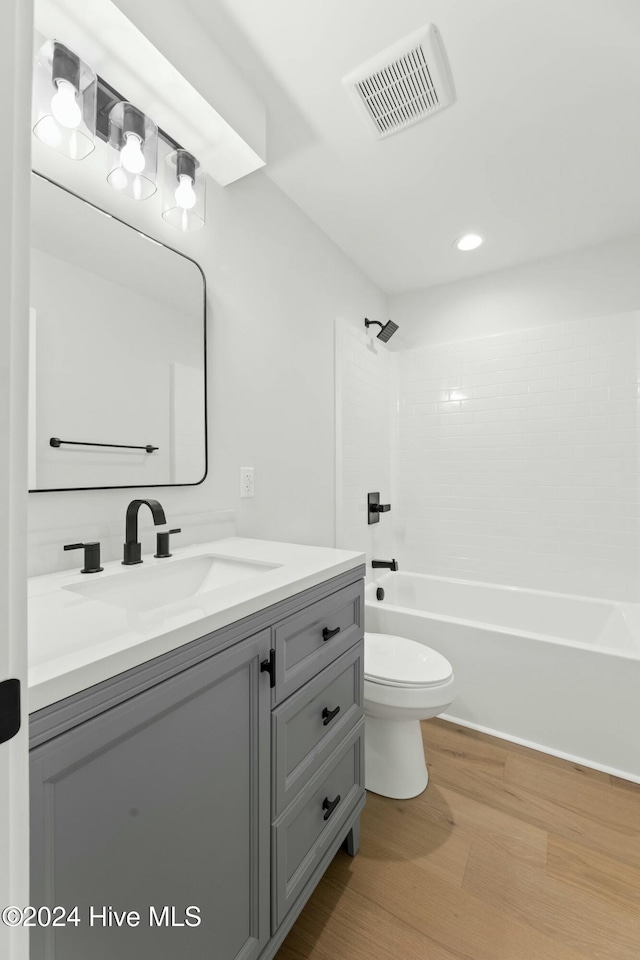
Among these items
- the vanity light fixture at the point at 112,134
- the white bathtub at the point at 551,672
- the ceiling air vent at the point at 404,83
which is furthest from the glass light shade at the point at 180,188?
the white bathtub at the point at 551,672

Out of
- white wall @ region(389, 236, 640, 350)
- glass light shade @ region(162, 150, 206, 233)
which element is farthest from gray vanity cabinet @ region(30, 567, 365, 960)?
white wall @ region(389, 236, 640, 350)

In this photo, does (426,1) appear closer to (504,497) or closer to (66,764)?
(66,764)

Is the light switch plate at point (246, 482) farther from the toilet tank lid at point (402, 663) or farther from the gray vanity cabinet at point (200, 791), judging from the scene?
the toilet tank lid at point (402, 663)

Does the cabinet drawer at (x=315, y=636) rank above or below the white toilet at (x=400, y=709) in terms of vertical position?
above

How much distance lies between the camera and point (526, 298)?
265cm

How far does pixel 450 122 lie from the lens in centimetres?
156

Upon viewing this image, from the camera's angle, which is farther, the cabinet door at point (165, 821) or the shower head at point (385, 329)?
the shower head at point (385, 329)

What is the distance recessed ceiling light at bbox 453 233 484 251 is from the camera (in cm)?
235

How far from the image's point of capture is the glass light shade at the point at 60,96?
1.04 metres

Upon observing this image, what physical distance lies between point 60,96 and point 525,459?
263 cm

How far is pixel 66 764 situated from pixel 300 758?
0.63m

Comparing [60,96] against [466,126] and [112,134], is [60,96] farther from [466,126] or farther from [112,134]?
[466,126]

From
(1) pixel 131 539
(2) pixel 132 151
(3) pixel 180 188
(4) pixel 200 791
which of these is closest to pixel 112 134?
(2) pixel 132 151

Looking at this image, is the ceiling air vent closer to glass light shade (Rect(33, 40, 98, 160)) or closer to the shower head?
glass light shade (Rect(33, 40, 98, 160))
